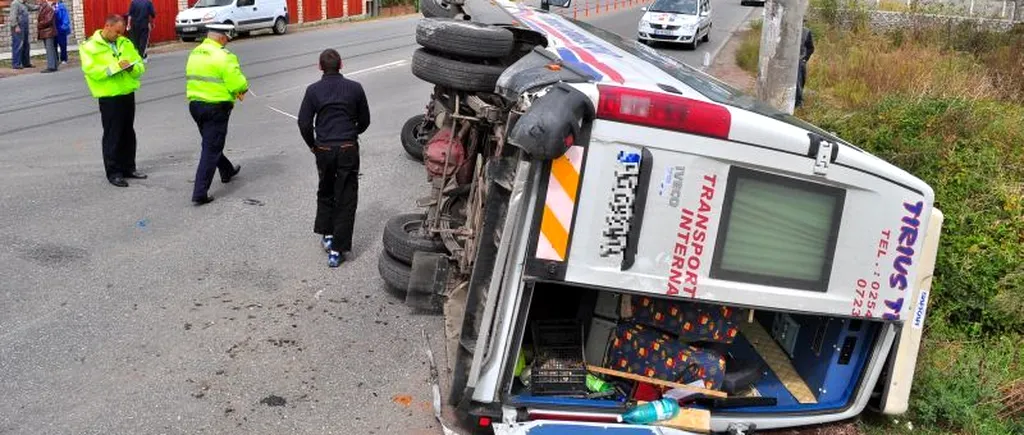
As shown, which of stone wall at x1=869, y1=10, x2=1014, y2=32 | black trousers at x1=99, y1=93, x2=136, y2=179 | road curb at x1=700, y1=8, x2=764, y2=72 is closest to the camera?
black trousers at x1=99, y1=93, x2=136, y2=179

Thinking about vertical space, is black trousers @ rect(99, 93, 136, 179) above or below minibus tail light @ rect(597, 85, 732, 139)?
Result: below

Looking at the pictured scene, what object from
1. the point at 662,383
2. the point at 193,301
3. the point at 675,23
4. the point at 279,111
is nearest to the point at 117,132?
the point at 193,301

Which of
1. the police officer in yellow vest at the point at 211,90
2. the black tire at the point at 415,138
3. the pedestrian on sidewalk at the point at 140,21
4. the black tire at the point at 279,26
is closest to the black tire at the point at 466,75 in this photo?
the police officer in yellow vest at the point at 211,90

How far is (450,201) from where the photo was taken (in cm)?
650

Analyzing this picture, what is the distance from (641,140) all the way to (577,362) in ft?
4.55

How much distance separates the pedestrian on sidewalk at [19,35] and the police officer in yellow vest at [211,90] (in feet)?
42.1

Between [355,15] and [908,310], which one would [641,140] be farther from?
[355,15]

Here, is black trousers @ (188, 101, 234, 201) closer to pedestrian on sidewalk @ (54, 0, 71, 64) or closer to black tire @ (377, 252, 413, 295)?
black tire @ (377, 252, 413, 295)

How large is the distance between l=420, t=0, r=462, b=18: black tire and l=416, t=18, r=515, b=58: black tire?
2.00 meters

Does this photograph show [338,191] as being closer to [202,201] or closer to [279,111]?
[202,201]

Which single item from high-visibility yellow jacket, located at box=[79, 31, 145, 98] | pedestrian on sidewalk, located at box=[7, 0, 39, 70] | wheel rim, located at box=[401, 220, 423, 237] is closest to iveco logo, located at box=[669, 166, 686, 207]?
wheel rim, located at box=[401, 220, 423, 237]

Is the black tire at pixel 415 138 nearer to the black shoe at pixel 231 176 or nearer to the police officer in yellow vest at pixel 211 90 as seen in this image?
the black shoe at pixel 231 176

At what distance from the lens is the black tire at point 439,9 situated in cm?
805

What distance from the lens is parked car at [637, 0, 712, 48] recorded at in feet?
81.8
